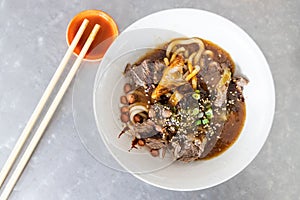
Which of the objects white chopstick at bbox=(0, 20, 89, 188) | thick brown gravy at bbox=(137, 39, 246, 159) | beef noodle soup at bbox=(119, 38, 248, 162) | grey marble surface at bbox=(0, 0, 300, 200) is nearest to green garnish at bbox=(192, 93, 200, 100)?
beef noodle soup at bbox=(119, 38, 248, 162)

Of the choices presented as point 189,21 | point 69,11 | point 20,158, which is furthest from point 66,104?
point 189,21

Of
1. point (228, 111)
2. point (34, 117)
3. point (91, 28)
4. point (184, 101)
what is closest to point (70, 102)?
point (34, 117)

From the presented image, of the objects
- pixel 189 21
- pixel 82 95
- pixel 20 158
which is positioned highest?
pixel 189 21

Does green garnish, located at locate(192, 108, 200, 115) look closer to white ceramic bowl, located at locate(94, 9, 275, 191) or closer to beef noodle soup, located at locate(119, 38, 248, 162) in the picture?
beef noodle soup, located at locate(119, 38, 248, 162)

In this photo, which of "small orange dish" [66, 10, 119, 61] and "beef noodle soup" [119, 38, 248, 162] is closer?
"beef noodle soup" [119, 38, 248, 162]

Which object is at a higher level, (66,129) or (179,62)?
(179,62)

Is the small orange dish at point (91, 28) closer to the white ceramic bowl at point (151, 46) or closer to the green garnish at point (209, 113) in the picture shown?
the white ceramic bowl at point (151, 46)

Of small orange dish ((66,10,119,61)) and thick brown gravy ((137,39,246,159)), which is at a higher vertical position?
small orange dish ((66,10,119,61))

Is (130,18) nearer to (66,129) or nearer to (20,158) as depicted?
(66,129)
